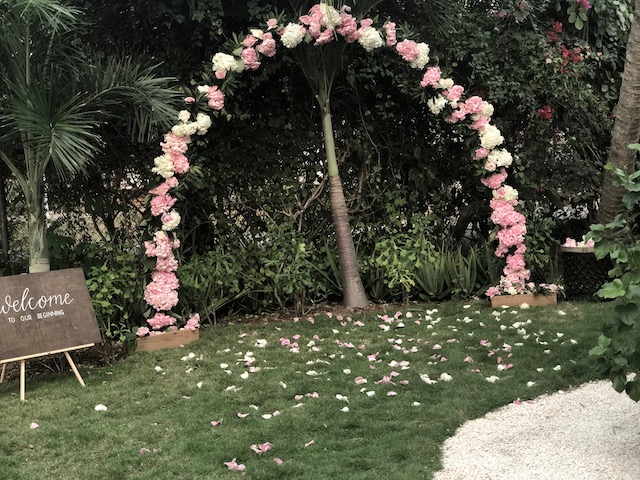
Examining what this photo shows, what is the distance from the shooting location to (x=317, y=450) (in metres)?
2.96

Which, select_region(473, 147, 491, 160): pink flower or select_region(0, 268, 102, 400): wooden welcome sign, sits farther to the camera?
select_region(473, 147, 491, 160): pink flower

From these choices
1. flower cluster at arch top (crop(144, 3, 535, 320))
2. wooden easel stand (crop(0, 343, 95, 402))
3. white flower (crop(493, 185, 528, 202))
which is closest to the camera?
wooden easel stand (crop(0, 343, 95, 402))

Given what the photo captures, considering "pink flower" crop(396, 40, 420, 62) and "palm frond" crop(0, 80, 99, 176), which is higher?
"pink flower" crop(396, 40, 420, 62)

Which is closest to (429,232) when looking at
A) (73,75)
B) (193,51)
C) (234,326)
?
(234,326)

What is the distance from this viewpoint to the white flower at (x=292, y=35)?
4.95 meters

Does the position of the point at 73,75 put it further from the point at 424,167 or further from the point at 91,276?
the point at 424,167

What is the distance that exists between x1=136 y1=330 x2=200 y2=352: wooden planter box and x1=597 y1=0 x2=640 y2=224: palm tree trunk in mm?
3724

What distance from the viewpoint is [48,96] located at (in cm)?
417

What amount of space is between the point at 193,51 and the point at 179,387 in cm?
313

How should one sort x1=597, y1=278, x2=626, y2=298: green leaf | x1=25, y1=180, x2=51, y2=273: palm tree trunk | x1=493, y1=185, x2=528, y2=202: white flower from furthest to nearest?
x1=493, y1=185, x2=528, y2=202: white flower, x1=25, y1=180, x2=51, y2=273: palm tree trunk, x1=597, y1=278, x2=626, y2=298: green leaf

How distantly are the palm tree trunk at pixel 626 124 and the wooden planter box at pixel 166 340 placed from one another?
3724 mm

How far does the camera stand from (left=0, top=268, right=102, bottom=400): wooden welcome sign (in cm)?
383

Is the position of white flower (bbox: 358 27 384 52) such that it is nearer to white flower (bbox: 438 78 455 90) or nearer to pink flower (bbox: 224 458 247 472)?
white flower (bbox: 438 78 455 90)

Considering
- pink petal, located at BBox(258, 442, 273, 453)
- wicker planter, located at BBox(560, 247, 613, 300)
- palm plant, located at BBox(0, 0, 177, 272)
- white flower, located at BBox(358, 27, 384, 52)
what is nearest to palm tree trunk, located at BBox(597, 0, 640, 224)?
wicker planter, located at BBox(560, 247, 613, 300)
